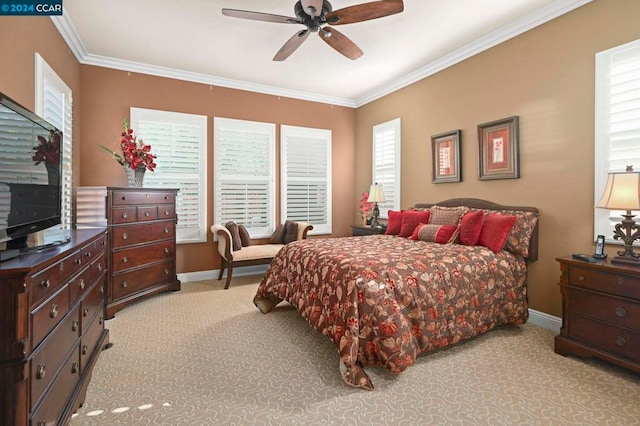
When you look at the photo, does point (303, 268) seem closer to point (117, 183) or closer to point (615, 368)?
point (615, 368)

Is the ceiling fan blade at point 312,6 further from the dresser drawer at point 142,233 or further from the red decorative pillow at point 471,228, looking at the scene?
the dresser drawer at point 142,233

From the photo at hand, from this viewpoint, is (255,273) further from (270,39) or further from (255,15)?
(255,15)

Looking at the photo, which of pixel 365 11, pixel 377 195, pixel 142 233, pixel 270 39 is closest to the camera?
pixel 365 11

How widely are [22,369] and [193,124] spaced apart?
3963 mm

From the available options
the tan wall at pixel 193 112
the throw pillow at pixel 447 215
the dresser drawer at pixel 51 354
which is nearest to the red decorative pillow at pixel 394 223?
the throw pillow at pixel 447 215

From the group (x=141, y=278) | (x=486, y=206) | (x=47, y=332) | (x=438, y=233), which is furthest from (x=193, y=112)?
(x=486, y=206)

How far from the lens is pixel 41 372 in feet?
4.38

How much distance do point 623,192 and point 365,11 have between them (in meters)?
2.30

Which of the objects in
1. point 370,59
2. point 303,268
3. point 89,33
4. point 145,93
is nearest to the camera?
point 303,268

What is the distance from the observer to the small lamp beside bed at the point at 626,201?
222cm

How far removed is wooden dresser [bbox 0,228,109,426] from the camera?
3.83 ft

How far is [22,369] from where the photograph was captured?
1.19m

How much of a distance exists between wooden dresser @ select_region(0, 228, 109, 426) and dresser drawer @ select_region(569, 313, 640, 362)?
329 centimetres

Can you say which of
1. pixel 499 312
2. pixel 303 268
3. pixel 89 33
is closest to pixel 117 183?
pixel 89 33
